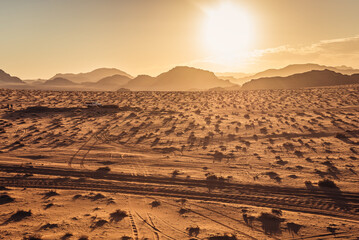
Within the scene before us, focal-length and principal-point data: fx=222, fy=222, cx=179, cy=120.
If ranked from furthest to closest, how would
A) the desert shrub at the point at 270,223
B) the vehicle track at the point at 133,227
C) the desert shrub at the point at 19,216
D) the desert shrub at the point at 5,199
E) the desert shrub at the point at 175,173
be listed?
the desert shrub at the point at 175,173, the desert shrub at the point at 5,199, the desert shrub at the point at 19,216, the desert shrub at the point at 270,223, the vehicle track at the point at 133,227

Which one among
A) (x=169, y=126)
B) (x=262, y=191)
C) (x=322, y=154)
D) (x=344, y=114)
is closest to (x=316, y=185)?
(x=262, y=191)

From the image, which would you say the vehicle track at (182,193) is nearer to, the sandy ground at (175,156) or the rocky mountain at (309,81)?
the sandy ground at (175,156)

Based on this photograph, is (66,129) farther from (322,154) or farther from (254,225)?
(322,154)

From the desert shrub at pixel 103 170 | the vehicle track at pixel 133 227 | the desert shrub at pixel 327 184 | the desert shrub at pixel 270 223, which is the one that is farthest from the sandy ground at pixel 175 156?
the desert shrub at pixel 103 170

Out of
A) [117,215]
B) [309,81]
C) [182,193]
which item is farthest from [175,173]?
[309,81]

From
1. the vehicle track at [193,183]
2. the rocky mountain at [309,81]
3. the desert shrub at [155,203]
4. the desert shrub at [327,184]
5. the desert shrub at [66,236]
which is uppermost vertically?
the rocky mountain at [309,81]

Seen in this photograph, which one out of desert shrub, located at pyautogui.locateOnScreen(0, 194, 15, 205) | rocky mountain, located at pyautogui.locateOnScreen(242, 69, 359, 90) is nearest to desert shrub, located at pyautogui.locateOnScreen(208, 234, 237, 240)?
desert shrub, located at pyautogui.locateOnScreen(0, 194, 15, 205)

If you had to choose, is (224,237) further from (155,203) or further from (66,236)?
(66,236)

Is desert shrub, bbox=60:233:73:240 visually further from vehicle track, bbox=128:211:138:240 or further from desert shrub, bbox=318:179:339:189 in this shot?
desert shrub, bbox=318:179:339:189
